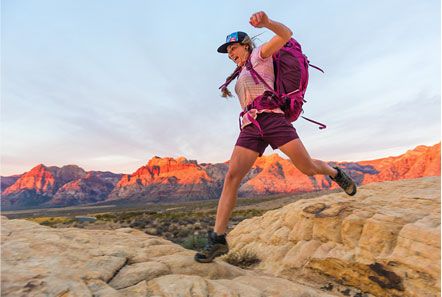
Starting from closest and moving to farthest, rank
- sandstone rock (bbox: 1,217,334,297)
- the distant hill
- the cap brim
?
sandstone rock (bbox: 1,217,334,297) < the cap brim < the distant hill

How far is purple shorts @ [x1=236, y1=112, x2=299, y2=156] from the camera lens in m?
2.60

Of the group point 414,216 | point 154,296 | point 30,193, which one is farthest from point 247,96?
point 30,193

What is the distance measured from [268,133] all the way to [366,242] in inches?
81.3

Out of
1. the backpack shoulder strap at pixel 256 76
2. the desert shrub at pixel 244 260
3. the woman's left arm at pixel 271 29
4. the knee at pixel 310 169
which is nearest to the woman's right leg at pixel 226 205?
the knee at pixel 310 169

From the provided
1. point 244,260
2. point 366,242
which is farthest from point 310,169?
point 244,260

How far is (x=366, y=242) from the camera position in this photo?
3.13 meters

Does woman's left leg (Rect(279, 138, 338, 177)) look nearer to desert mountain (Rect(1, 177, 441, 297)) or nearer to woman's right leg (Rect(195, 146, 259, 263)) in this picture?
woman's right leg (Rect(195, 146, 259, 263))

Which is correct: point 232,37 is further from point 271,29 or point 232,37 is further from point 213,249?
point 213,249

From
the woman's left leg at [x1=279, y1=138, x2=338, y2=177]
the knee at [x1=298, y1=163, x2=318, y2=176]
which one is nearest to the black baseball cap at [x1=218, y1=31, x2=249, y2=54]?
the woman's left leg at [x1=279, y1=138, x2=338, y2=177]

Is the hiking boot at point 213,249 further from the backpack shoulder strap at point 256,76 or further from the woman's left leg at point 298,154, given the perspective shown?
the backpack shoulder strap at point 256,76

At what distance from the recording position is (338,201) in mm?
4195

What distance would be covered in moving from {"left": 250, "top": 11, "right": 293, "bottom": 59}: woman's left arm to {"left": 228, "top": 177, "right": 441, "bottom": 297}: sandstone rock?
2.66m

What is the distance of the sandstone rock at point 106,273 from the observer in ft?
5.60

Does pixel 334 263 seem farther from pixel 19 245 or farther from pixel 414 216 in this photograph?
pixel 19 245
